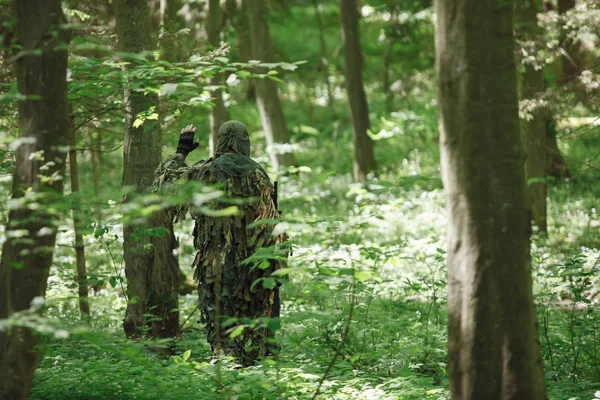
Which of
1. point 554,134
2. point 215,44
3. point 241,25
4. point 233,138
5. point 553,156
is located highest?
point 241,25

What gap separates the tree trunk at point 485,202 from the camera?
12.7 ft

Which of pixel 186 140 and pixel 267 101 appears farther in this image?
→ pixel 267 101

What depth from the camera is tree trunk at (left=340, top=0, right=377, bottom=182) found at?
18.8 metres

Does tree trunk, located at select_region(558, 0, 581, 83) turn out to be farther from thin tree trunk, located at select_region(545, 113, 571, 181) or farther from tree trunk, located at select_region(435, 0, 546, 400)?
tree trunk, located at select_region(435, 0, 546, 400)

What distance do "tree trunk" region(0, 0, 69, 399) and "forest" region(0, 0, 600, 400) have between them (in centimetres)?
1

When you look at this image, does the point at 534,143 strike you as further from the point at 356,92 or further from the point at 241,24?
the point at 241,24

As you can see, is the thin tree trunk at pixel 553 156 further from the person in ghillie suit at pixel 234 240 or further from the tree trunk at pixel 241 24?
the tree trunk at pixel 241 24

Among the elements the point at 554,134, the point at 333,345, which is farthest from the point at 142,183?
the point at 554,134

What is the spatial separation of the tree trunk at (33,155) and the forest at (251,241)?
12 mm

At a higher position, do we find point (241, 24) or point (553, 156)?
point (241, 24)

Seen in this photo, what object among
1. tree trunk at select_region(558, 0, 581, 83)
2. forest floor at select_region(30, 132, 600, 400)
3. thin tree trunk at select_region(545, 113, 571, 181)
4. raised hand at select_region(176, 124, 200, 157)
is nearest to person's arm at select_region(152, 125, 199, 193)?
raised hand at select_region(176, 124, 200, 157)

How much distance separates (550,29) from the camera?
12.0m

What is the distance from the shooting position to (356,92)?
61.9 ft

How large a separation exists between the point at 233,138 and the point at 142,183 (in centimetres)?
112
